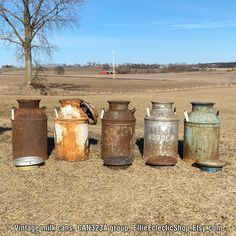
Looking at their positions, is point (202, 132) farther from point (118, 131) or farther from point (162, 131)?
point (118, 131)

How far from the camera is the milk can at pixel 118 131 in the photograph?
7357mm

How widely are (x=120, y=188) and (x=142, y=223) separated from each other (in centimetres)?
125

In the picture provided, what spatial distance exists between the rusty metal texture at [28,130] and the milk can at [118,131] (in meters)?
1.04

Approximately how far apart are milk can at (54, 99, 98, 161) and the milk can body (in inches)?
67.8

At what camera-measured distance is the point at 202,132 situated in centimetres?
732

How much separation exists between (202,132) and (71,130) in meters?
2.12

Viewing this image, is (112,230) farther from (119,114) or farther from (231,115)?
(231,115)

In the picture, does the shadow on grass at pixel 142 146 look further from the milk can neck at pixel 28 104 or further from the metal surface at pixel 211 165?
the milk can neck at pixel 28 104

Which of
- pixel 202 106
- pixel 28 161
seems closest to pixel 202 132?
pixel 202 106

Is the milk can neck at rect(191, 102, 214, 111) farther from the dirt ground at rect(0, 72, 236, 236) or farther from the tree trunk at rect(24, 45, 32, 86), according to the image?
the tree trunk at rect(24, 45, 32, 86)

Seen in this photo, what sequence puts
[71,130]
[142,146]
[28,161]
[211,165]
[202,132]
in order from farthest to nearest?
[142,146] → [71,130] → [202,132] → [28,161] → [211,165]

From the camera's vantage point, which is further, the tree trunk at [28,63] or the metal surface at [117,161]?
the tree trunk at [28,63]

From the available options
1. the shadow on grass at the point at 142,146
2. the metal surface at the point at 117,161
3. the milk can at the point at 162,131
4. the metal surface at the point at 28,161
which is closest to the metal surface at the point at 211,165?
the milk can at the point at 162,131

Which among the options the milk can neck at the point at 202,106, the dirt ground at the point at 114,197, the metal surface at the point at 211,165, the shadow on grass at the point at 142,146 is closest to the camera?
the dirt ground at the point at 114,197
